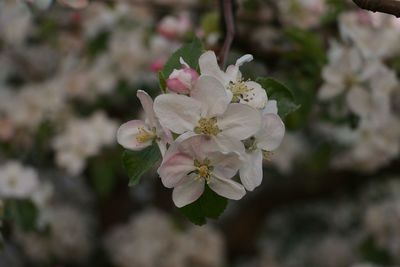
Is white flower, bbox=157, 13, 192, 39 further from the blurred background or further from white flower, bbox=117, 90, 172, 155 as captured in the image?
white flower, bbox=117, 90, 172, 155

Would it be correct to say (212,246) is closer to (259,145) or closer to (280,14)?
(280,14)

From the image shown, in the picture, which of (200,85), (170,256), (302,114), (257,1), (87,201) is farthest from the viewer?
(87,201)

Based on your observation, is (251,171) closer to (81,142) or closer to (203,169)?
(203,169)

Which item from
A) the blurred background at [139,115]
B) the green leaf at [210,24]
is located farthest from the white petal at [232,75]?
the green leaf at [210,24]

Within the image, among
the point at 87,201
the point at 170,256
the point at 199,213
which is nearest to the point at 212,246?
the point at 170,256

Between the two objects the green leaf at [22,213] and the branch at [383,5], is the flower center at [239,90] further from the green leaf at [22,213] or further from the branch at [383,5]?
the green leaf at [22,213]

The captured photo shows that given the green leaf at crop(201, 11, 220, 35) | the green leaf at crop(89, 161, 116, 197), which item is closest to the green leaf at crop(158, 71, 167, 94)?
the green leaf at crop(201, 11, 220, 35)

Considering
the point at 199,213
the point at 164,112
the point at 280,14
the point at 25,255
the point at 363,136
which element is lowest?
the point at 25,255
